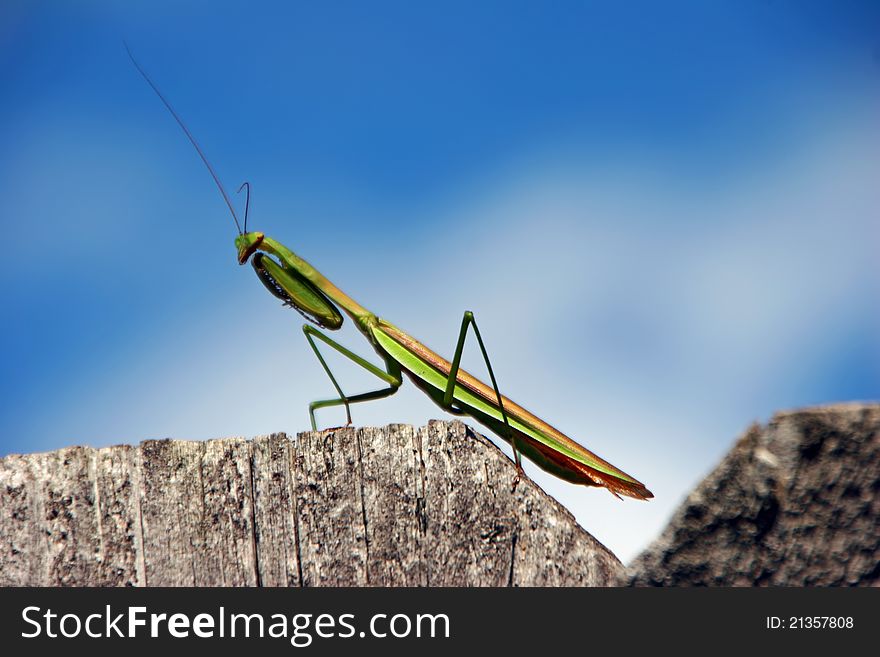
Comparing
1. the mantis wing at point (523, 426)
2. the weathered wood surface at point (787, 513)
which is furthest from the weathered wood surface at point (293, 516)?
the mantis wing at point (523, 426)

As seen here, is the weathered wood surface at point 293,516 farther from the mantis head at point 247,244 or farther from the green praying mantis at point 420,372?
the mantis head at point 247,244

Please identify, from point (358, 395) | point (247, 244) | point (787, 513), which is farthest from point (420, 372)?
point (787, 513)

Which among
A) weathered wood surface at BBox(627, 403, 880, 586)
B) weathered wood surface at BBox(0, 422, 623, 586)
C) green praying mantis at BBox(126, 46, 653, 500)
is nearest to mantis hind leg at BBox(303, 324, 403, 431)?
green praying mantis at BBox(126, 46, 653, 500)

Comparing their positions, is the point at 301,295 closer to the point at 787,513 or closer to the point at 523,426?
the point at 523,426

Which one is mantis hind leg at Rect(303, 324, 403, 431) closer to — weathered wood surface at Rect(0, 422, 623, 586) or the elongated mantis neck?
the elongated mantis neck

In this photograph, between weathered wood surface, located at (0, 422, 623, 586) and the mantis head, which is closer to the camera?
weathered wood surface, located at (0, 422, 623, 586)
